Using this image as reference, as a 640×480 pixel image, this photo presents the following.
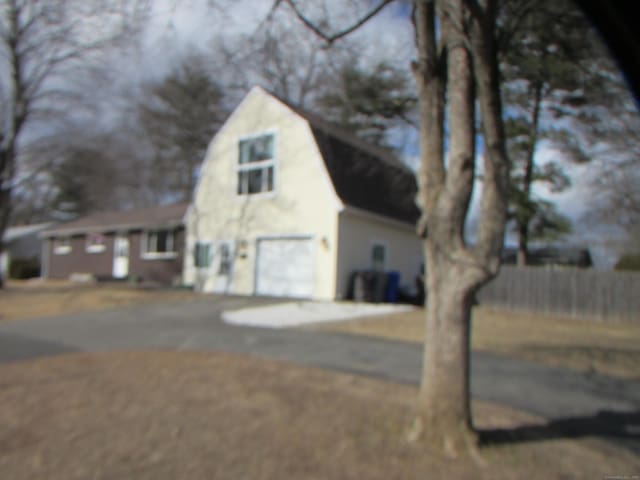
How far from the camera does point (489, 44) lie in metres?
4.13

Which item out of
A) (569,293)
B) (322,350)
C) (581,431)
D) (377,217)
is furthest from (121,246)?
(581,431)

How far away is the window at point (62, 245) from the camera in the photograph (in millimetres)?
27072

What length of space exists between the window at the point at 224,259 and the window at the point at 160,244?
409 centimetres

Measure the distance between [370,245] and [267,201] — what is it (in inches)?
162

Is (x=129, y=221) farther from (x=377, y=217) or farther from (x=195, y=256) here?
(x=377, y=217)

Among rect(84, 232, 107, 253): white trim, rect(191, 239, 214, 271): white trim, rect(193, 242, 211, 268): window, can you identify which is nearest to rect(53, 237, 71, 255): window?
rect(84, 232, 107, 253): white trim

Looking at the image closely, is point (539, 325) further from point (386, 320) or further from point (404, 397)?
point (404, 397)

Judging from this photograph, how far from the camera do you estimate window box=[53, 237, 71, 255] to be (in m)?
27.1

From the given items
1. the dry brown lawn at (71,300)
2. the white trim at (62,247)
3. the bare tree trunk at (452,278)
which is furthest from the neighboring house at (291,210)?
the white trim at (62,247)

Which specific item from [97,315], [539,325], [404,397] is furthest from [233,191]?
[404,397]

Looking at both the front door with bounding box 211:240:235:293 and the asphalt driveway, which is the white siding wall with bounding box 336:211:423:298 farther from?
the asphalt driveway

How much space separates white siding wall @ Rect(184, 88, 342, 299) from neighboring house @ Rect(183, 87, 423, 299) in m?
0.04

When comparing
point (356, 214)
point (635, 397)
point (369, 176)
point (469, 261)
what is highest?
point (369, 176)

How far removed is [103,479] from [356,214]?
13.3 m
